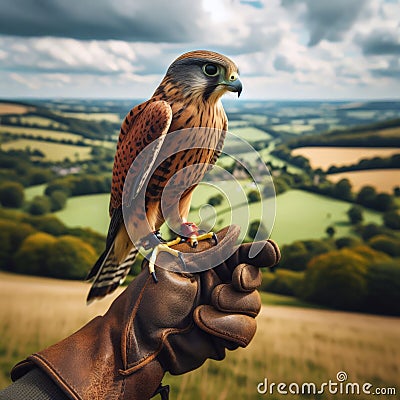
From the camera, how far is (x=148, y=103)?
1.51 metres

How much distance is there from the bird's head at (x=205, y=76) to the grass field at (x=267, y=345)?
2028mm

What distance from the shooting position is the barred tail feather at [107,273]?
168cm

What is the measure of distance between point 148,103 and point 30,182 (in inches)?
182

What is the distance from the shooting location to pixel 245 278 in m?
1.26

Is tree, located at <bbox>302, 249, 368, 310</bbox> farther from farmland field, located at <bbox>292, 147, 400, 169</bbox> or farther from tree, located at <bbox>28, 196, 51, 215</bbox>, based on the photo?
tree, located at <bbox>28, 196, 51, 215</bbox>

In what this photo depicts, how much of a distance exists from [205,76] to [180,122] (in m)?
0.18

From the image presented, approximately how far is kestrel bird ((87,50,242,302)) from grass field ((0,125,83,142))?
447 centimetres

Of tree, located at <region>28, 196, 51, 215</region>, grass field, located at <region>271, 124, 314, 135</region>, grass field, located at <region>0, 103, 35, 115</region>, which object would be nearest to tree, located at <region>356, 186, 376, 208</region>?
grass field, located at <region>271, 124, 314, 135</region>

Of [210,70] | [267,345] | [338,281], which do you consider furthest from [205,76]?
[338,281]

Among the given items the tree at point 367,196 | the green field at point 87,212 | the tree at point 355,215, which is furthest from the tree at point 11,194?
the tree at point 367,196

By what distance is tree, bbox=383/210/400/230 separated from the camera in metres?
5.01

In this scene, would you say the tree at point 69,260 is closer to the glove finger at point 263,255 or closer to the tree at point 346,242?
the tree at point 346,242

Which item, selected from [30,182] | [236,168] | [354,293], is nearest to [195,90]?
[236,168]

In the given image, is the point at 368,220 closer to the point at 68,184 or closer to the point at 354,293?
the point at 354,293
